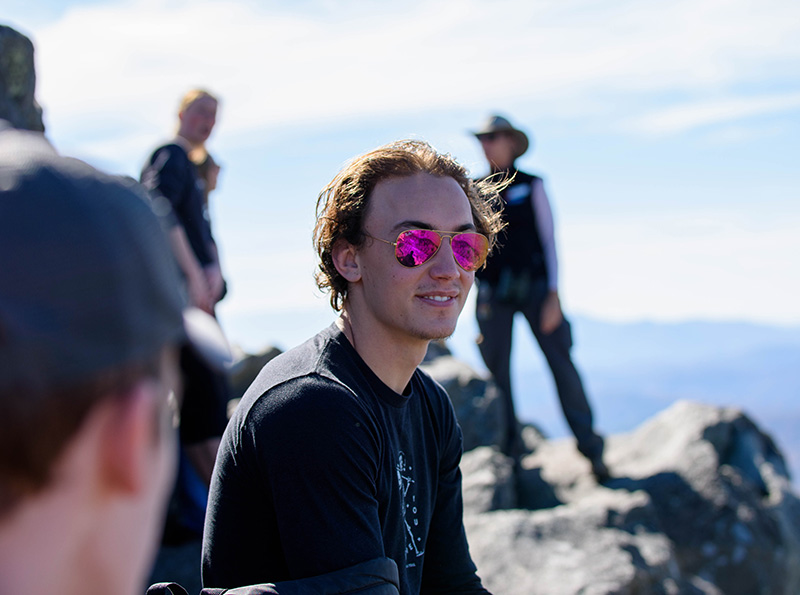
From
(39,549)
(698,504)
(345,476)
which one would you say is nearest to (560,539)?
(698,504)

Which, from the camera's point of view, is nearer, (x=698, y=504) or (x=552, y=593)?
(x=552, y=593)

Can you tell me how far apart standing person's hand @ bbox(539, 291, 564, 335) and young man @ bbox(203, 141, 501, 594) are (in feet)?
8.48

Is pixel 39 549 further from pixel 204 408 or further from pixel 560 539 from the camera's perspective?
pixel 560 539

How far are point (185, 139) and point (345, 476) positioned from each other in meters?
3.38

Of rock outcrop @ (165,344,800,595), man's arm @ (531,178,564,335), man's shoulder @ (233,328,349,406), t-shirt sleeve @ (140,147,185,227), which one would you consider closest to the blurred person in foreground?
t-shirt sleeve @ (140,147,185,227)

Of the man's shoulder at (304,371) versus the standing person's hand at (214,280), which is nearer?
the man's shoulder at (304,371)

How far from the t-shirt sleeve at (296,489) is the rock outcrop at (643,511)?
91.6 inches

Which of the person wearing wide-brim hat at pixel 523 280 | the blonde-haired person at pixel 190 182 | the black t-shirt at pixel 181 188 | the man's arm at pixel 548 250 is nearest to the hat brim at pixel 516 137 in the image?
the person wearing wide-brim hat at pixel 523 280

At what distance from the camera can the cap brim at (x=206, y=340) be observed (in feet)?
3.25

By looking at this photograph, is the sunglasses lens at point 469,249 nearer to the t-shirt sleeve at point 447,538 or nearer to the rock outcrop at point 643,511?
the t-shirt sleeve at point 447,538

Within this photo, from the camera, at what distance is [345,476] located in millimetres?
2172

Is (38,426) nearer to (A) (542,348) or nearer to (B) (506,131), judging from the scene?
(B) (506,131)

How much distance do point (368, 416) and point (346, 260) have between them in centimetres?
72

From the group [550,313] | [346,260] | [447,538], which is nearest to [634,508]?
[550,313]
